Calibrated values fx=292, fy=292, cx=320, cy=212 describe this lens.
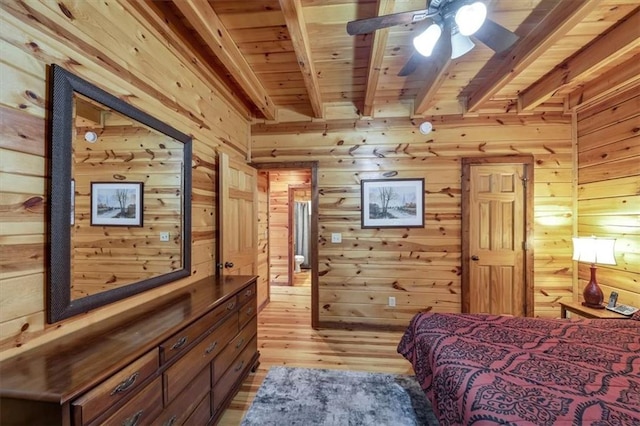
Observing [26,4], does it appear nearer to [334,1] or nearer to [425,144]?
[334,1]

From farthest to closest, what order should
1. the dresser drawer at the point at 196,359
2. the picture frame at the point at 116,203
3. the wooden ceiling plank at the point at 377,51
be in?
the wooden ceiling plank at the point at 377,51, the picture frame at the point at 116,203, the dresser drawer at the point at 196,359

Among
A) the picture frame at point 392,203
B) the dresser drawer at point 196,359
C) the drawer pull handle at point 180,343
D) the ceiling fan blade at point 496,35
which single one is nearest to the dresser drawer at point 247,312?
the dresser drawer at point 196,359

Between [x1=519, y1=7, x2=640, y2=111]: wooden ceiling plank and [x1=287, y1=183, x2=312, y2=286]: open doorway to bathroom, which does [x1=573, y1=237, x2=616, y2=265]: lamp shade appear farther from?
[x1=287, y1=183, x2=312, y2=286]: open doorway to bathroom

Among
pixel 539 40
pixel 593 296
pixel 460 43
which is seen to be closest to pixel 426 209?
pixel 593 296

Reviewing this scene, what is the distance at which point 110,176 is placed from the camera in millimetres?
1670

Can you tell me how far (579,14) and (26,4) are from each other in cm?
295

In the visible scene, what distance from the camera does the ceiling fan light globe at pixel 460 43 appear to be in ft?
6.23

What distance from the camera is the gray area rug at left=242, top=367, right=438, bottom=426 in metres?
2.04

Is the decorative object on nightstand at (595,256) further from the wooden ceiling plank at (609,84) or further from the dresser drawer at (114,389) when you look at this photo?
the dresser drawer at (114,389)

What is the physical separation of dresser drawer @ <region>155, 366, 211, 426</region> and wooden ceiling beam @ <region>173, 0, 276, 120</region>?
2.20 meters

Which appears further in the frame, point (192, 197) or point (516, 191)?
point (516, 191)

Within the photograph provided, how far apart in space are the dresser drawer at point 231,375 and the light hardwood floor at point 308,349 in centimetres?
19

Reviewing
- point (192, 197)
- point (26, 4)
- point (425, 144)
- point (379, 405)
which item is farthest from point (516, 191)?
point (26, 4)

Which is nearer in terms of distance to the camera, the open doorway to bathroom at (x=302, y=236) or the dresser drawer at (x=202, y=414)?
the dresser drawer at (x=202, y=414)
